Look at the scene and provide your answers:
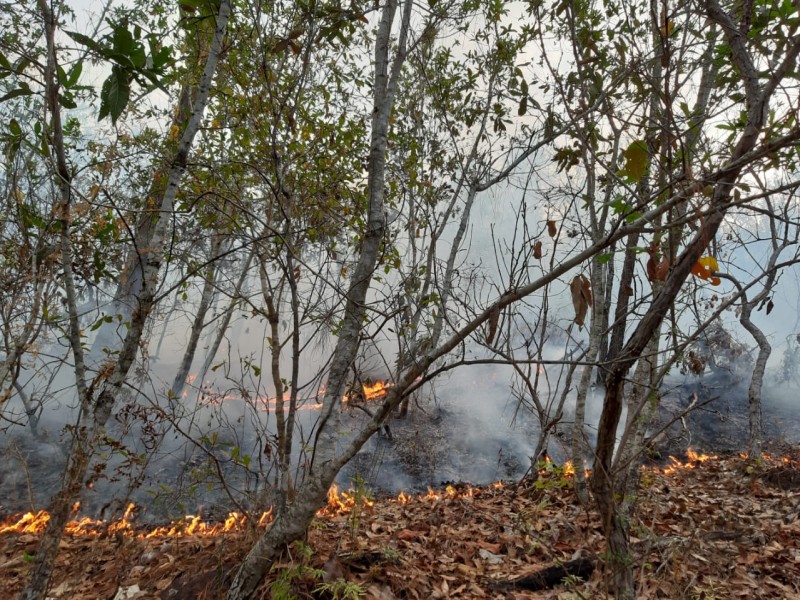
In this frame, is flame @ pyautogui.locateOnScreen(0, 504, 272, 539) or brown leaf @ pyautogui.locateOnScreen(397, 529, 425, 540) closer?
flame @ pyautogui.locateOnScreen(0, 504, 272, 539)

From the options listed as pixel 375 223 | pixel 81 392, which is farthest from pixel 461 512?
pixel 81 392

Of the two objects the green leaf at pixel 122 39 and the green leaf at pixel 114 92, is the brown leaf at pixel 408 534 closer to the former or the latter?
the green leaf at pixel 114 92

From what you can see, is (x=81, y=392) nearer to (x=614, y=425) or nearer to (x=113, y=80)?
(x=113, y=80)

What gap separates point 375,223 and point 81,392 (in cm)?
236

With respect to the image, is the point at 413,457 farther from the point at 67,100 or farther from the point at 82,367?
the point at 67,100

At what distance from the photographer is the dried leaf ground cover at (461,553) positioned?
3.18m

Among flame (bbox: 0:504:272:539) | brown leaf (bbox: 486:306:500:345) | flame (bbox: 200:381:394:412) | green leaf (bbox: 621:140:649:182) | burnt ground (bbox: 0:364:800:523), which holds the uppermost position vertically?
green leaf (bbox: 621:140:649:182)

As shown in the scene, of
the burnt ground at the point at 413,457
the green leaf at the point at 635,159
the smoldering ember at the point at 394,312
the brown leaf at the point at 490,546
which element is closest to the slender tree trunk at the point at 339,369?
the smoldering ember at the point at 394,312

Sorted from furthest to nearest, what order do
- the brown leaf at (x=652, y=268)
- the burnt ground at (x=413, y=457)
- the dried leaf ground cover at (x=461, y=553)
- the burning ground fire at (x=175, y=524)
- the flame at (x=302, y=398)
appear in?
1. the burnt ground at (x=413, y=457)
2. the burning ground fire at (x=175, y=524)
3. the flame at (x=302, y=398)
4. the dried leaf ground cover at (x=461, y=553)
5. the brown leaf at (x=652, y=268)

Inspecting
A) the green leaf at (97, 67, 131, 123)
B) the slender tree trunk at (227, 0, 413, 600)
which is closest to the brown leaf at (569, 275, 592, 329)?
the slender tree trunk at (227, 0, 413, 600)

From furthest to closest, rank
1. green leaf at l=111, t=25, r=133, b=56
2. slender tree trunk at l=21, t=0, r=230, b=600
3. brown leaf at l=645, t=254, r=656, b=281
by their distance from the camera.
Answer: slender tree trunk at l=21, t=0, r=230, b=600
green leaf at l=111, t=25, r=133, b=56
brown leaf at l=645, t=254, r=656, b=281

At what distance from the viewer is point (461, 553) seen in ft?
13.3

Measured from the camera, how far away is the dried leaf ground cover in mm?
3176

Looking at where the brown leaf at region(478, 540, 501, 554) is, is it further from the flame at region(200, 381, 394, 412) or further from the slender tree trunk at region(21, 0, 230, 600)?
the slender tree trunk at region(21, 0, 230, 600)
